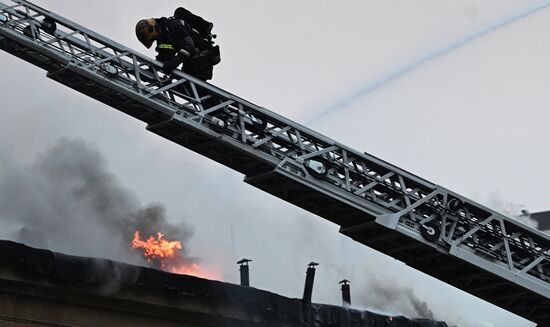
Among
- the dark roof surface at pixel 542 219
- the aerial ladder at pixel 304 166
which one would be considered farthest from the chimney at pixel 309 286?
the dark roof surface at pixel 542 219

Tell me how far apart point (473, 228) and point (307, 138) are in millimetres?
2367

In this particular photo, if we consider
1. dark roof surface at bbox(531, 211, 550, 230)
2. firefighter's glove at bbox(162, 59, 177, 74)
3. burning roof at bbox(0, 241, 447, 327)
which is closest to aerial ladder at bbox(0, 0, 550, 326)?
firefighter's glove at bbox(162, 59, 177, 74)

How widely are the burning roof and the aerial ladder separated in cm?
259

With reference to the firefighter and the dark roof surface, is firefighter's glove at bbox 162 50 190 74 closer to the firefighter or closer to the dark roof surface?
the firefighter

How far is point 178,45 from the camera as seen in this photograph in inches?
443

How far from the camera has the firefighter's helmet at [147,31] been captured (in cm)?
1115

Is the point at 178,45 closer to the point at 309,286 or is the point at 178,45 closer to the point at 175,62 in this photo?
the point at 175,62

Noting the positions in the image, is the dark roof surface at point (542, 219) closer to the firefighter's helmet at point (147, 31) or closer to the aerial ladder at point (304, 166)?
the aerial ladder at point (304, 166)

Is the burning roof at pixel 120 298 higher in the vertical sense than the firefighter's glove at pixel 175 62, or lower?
lower

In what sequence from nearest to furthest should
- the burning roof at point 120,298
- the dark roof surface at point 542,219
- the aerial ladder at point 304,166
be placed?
the aerial ladder at point 304,166 < the burning roof at point 120,298 < the dark roof surface at point 542,219

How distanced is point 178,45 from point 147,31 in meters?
0.42

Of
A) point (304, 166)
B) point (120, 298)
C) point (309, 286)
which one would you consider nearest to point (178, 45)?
point (304, 166)

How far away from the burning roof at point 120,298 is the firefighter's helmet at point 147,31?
10.5 ft

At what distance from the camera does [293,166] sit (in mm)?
10922
